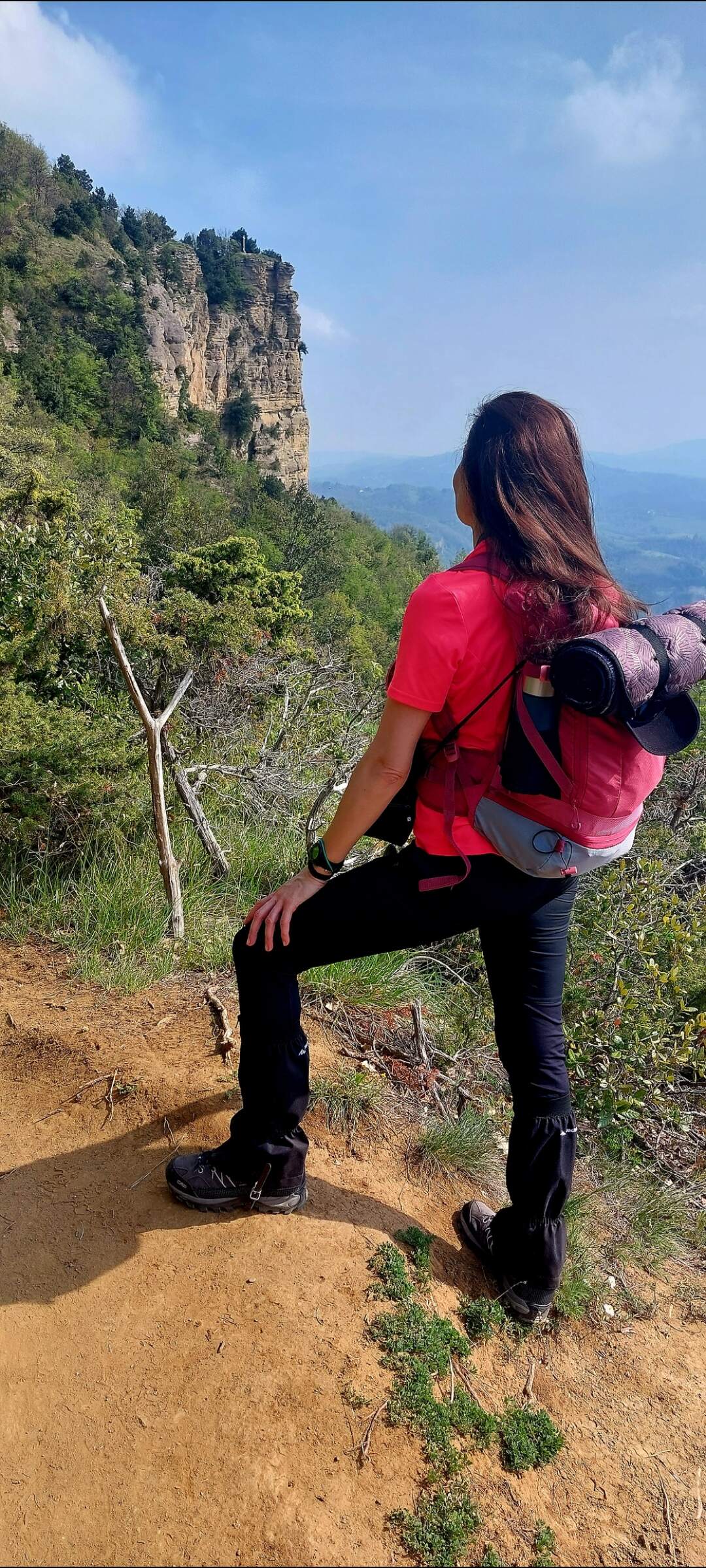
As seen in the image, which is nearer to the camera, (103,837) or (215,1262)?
(215,1262)

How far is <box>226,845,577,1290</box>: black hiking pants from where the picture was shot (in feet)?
5.59

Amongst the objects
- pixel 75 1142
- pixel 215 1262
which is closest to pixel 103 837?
pixel 75 1142

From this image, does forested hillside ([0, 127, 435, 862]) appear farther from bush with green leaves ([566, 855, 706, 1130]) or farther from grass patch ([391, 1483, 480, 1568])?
grass patch ([391, 1483, 480, 1568])

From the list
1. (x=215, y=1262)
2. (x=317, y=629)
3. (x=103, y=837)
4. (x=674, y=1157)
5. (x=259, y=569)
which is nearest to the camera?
(x=215, y=1262)

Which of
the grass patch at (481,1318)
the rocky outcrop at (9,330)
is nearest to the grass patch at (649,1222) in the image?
the grass patch at (481,1318)

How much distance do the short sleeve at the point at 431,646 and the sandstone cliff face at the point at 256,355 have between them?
57.6 meters

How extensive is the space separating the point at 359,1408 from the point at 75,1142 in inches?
45.9

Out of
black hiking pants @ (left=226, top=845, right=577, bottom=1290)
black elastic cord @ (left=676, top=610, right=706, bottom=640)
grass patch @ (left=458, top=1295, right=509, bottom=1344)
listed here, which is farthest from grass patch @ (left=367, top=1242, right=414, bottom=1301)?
black elastic cord @ (left=676, top=610, right=706, bottom=640)

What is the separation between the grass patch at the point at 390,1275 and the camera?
1906mm

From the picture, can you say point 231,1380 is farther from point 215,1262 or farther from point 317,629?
point 317,629

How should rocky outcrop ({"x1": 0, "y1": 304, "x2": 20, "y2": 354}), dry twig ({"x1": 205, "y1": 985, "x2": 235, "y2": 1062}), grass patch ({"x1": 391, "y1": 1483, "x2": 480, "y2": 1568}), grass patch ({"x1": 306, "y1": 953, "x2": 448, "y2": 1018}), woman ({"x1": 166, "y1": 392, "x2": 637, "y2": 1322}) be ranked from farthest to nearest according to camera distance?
rocky outcrop ({"x1": 0, "y1": 304, "x2": 20, "y2": 354}), grass patch ({"x1": 306, "y1": 953, "x2": 448, "y2": 1018}), dry twig ({"x1": 205, "y1": 985, "x2": 235, "y2": 1062}), woman ({"x1": 166, "y1": 392, "x2": 637, "y2": 1322}), grass patch ({"x1": 391, "y1": 1483, "x2": 480, "y2": 1568})

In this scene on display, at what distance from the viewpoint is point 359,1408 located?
1.65m

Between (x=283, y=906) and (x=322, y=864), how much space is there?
128mm

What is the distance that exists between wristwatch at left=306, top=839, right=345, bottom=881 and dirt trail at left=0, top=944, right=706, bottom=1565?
38.4 inches
